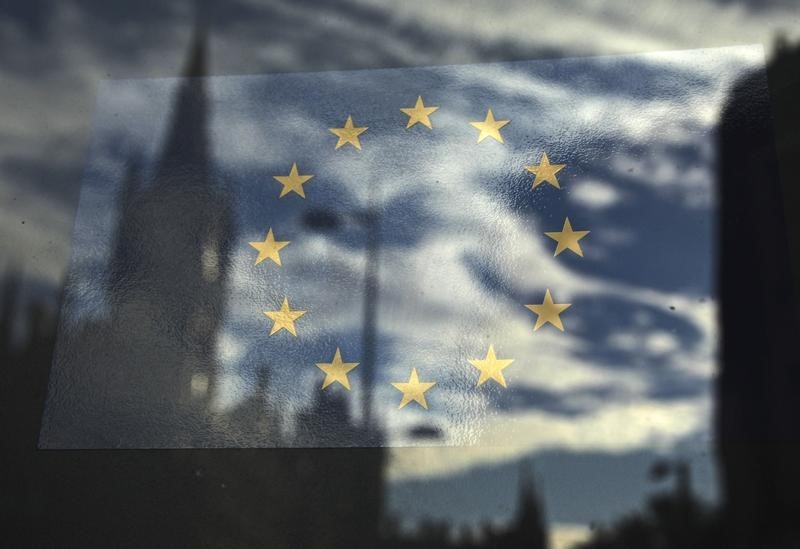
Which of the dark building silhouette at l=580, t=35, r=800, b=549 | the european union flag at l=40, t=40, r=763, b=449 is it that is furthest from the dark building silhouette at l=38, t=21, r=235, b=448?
the dark building silhouette at l=580, t=35, r=800, b=549

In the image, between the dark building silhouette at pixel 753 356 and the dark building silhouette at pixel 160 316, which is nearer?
the dark building silhouette at pixel 753 356

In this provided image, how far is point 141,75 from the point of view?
7.02 meters

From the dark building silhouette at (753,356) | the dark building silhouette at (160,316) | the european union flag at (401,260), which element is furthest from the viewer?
the dark building silhouette at (160,316)

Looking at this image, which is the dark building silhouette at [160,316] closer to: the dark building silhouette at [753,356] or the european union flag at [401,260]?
the european union flag at [401,260]

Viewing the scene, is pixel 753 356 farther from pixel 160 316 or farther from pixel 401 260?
pixel 160 316

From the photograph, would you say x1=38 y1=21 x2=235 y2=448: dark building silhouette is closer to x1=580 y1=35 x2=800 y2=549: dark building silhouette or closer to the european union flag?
the european union flag

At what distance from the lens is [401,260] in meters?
6.11

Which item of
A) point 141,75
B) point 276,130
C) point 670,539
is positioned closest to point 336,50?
point 276,130

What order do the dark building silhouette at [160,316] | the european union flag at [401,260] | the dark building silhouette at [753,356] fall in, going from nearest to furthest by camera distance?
1. the dark building silhouette at [753,356]
2. the european union flag at [401,260]
3. the dark building silhouette at [160,316]

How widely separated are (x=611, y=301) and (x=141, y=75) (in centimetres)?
392

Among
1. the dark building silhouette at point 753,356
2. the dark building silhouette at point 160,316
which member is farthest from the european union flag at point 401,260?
the dark building silhouette at point 753,356

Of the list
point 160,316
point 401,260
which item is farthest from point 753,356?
point 160,316

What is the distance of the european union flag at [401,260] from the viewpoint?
562 centimetres

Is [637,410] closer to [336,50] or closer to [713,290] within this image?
[713,290]
